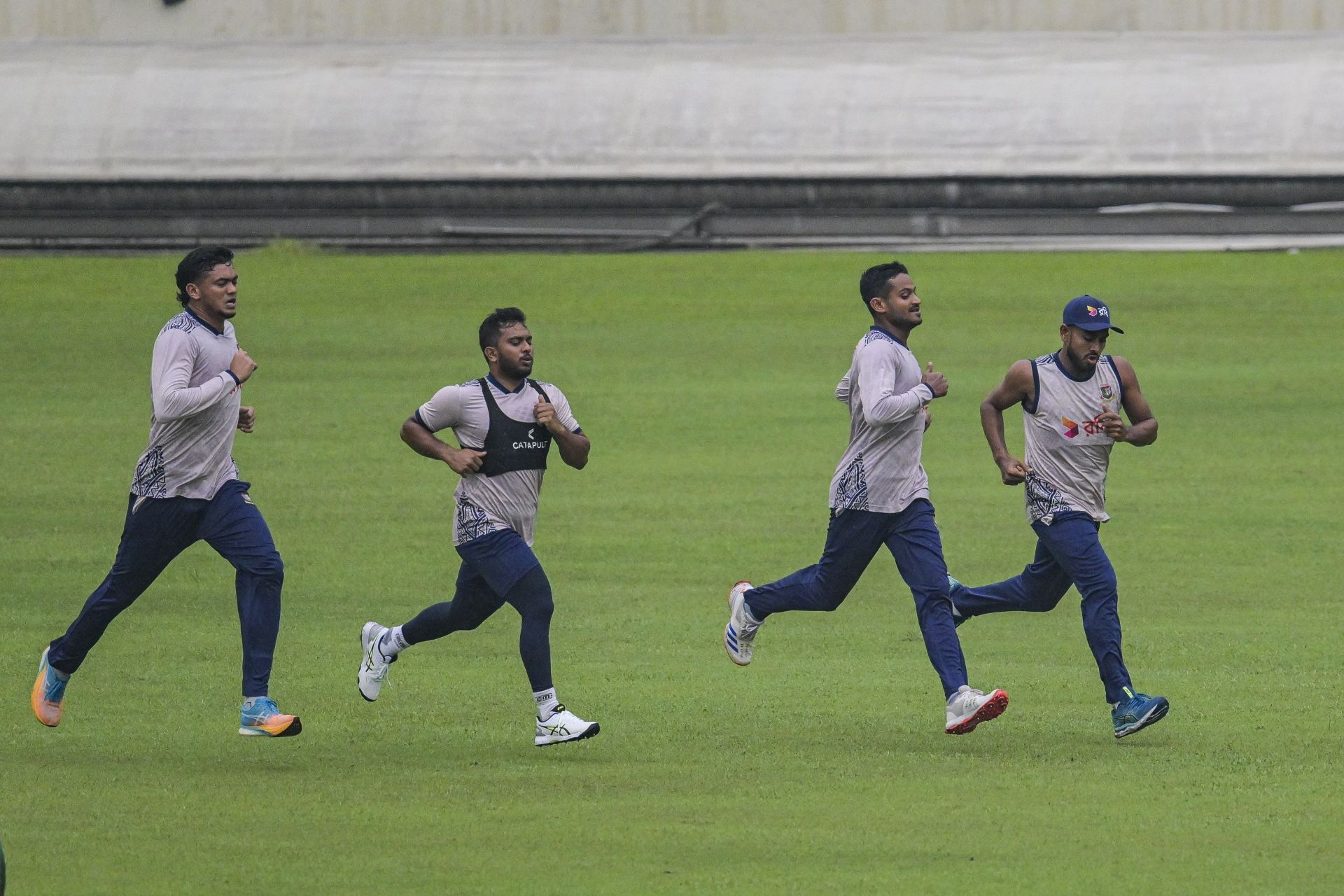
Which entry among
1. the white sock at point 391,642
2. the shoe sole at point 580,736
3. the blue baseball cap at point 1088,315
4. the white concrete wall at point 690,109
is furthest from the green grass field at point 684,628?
the white concrete wall at point 690,109

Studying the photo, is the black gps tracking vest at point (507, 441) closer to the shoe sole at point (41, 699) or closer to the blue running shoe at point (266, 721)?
the blue running shoe at point (266, 721)

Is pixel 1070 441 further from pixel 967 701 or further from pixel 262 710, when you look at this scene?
pixel 262 710

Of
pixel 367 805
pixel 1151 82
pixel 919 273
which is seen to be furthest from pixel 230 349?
pixel 1151 82

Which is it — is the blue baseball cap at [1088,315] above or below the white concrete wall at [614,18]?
below

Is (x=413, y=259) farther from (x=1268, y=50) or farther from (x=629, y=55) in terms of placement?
(x=1268, y=50)

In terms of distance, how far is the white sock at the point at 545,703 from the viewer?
28.1 ft

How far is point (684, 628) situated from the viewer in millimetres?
11500

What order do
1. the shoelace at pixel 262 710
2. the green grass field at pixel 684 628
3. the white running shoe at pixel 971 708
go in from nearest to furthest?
the green grass field at pixel 684 628 → the white running shoe at pixel 971 708 → the shoelace at pixel 262 710

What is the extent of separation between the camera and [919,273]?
949 inches

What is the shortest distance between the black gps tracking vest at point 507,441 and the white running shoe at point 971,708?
2.07 m

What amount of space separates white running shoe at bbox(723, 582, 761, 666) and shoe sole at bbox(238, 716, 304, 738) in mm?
2284

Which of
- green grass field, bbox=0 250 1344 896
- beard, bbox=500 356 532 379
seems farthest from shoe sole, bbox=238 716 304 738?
beard, bbox=500 356 532 379

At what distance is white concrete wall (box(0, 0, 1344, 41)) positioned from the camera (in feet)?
87.9

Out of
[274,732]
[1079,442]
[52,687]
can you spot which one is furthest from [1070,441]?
[52,687]
